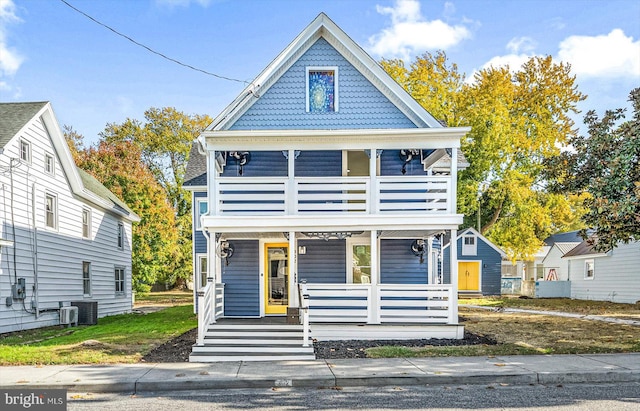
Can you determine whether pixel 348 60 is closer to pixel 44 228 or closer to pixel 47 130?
pixel 47 130

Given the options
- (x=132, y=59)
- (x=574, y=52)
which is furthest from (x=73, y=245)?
(x=574, y=52)

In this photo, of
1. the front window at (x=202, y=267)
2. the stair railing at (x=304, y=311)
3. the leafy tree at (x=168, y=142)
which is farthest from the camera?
the leafy tree at (x=168, y=142)

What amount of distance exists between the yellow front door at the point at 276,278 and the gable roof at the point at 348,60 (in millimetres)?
3832

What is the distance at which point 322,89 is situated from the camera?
1482 cm

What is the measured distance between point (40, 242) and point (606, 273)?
2568cm

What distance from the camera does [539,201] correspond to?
106 ft

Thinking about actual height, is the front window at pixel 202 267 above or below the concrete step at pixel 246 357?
above

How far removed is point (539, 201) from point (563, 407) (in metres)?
27.5

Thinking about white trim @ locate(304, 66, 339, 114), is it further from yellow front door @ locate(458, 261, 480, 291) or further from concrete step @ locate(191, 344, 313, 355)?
yellow front door @ locate(458, 261, 480, 291)

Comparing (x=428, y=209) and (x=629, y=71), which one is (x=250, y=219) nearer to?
(x=428, y=209)

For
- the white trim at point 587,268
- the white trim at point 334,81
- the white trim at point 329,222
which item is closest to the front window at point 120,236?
the white trim at point 329,222

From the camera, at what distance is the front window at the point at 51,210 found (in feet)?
56.4

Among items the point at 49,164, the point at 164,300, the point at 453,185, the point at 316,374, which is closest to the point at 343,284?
the point at 453,185

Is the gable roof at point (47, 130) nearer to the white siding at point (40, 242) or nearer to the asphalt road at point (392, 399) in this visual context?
the white siding at point (40, 242)
